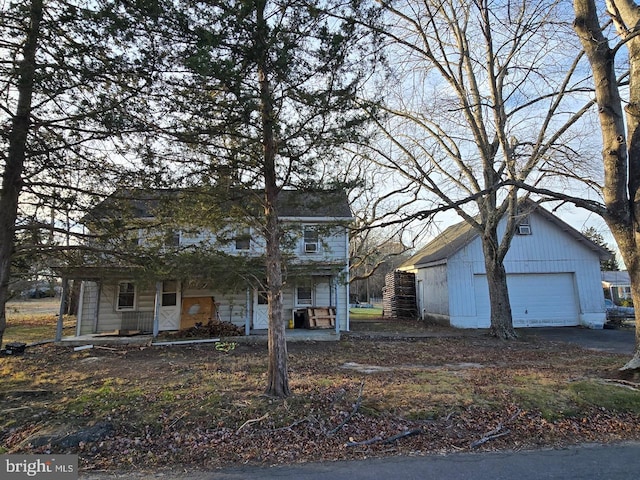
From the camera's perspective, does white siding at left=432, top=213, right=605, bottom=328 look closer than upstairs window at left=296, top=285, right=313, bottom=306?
No

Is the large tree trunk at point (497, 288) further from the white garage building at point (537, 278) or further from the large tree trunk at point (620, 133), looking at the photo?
the large tree trunk at point (620, 133)

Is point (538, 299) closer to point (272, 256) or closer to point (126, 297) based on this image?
point (272, 256)

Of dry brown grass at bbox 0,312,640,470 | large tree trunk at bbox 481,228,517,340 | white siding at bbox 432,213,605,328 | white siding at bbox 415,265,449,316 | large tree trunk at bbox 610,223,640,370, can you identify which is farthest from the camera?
white siding at bbox 415,265,449,316

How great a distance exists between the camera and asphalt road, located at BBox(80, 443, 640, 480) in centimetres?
373

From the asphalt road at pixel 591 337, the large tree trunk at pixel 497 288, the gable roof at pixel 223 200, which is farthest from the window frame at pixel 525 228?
the gable roof at pixel 223 200

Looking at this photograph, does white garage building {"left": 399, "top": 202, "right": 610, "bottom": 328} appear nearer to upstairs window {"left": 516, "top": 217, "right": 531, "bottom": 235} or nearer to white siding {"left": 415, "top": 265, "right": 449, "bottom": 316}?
upstairs window {"left": 516, "top": 217, "right": 531, "bottom": 235}

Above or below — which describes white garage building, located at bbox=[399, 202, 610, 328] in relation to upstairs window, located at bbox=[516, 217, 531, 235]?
below

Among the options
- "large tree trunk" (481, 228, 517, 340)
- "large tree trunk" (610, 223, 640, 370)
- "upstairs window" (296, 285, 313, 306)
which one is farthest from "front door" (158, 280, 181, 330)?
"large tree trunk" (610, 223, 640, 370)

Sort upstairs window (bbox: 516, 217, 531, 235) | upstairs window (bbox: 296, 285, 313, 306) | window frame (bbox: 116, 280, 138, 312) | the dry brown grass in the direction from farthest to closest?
1. upstairs window (bbox: 516, 217, 531, 235)
2. upstairs window (bbox: 296, 285, 313, 306)
3. window frame (bbox: 116, 280, 138, 312)
4. the dry brown grass

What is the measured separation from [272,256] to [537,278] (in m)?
16.5

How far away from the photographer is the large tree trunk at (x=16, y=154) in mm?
5359

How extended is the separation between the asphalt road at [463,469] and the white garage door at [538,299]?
14205 mm

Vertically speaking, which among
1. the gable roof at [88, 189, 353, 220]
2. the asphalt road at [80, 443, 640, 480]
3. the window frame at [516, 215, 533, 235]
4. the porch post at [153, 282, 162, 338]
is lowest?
the asphalt road at [80, 443, 640, 480]

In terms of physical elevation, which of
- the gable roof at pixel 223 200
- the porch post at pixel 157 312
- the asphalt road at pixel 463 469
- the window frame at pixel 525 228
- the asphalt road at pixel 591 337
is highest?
the window frame at pixel 525 228
